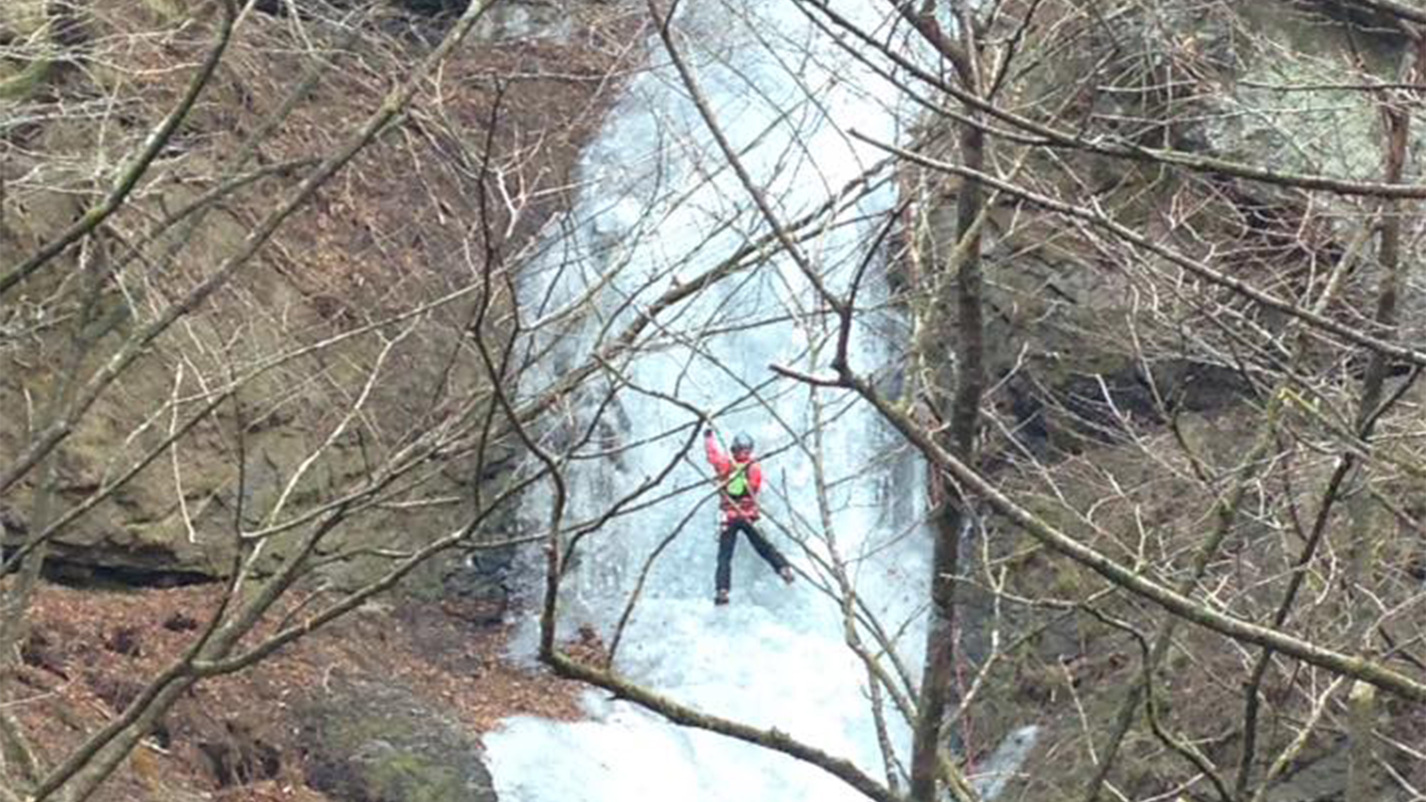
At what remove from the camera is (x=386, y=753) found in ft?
34.7

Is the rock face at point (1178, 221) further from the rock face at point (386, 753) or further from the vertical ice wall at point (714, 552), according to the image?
the rock face at point (386, 753)

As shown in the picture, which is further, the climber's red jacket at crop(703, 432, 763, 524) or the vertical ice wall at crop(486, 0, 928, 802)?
the vertical ice wall at crop(486, 0, 928, 802)

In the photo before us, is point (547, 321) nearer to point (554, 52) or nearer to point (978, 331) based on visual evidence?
point (978, 331)

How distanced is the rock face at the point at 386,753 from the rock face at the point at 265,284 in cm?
125

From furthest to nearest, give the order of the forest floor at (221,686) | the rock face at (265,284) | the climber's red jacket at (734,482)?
the forest floor at (221,686)
the rock face at (265,284)
the climber's red jacket at (734,482)

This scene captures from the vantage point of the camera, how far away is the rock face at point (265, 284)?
363 inches

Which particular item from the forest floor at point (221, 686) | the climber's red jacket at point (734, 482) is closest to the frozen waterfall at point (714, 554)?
the climber's red jacket at point (734, 482)

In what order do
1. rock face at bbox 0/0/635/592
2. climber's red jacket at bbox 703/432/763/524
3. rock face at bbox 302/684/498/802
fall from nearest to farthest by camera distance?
climber's red jacket at bbox 703/432/763/524 < rock face at bbox 0/0/635/592 < rock face at bbox 302/684/498/802

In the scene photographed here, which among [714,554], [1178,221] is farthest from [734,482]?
[714,554]

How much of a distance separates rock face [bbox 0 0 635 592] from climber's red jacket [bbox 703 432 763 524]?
1.55 metres

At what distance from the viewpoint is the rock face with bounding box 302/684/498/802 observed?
10.3m

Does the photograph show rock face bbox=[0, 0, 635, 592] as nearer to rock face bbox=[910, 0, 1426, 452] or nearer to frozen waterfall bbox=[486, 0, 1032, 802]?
frozen waterfall bbox=[486, 0, 1032, 802]

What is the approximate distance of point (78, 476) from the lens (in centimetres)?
1121

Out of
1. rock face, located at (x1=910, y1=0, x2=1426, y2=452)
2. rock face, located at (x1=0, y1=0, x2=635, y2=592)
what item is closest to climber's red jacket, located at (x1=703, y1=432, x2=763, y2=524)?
rock face, located at (x1=910, y1=0, x2=1426, y2=452)
